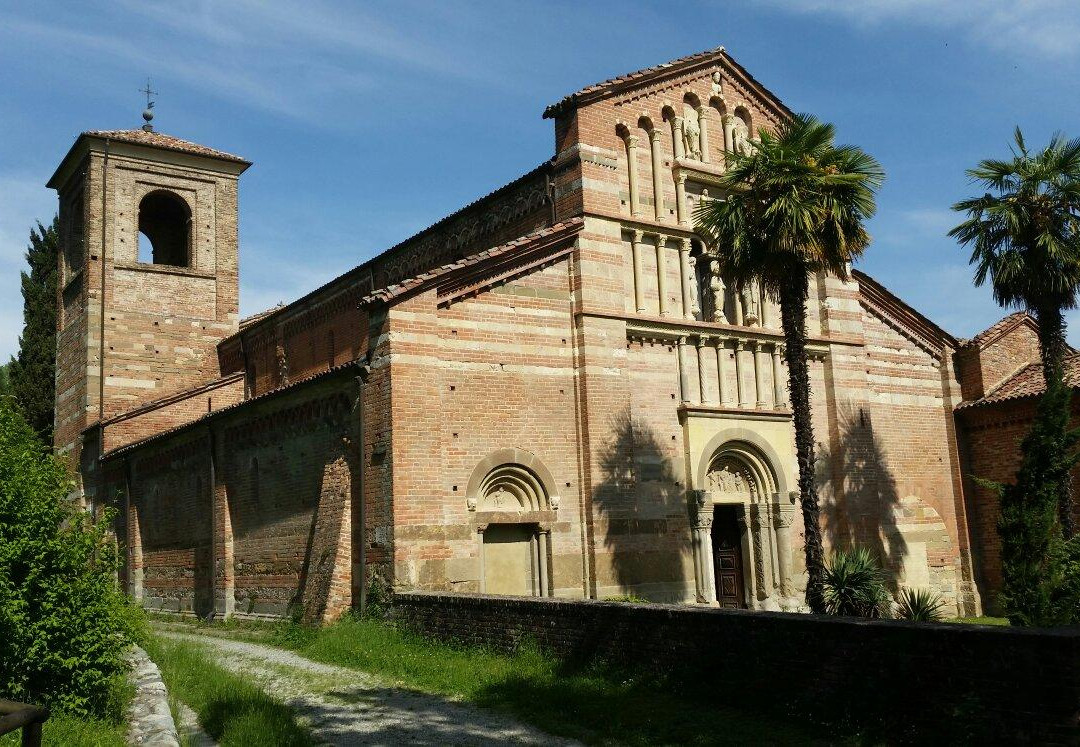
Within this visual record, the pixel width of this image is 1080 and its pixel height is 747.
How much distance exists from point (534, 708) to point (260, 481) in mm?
12389

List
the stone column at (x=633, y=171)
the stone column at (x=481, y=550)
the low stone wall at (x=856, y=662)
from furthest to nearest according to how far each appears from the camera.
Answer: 1. the stone column at (x=633, y=171)
2. the stone column at (x=481, y=550)
3. the low stone wall at (x=856, y=662)

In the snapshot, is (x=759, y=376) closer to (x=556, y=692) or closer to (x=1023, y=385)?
(x=1023, y=385)

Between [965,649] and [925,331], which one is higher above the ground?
[925,331]

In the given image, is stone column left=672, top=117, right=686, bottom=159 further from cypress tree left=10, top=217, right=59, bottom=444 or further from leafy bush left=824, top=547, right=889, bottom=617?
cypress tree left=10, top=217, right=59, bottom=444

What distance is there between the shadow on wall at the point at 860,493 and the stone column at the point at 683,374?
4039 mm

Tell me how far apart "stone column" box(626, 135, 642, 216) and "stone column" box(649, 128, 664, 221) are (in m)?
0.43

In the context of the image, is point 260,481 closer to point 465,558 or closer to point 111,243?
point 465,558

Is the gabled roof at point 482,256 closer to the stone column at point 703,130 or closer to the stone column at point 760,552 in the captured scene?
the stone column at point 703,130

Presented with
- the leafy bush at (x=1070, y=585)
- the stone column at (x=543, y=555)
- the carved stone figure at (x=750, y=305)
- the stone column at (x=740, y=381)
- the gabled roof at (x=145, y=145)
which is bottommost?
the leafy bush at (x=1070, y=585)

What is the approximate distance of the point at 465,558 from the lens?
16578mm

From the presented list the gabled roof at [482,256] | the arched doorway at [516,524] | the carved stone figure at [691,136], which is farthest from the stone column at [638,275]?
the arched doorway at [516,524]

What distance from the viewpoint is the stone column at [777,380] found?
2133 cm

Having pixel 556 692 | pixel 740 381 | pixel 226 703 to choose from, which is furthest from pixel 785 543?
pixel 226 703

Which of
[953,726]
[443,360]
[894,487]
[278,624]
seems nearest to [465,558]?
[443,360]
